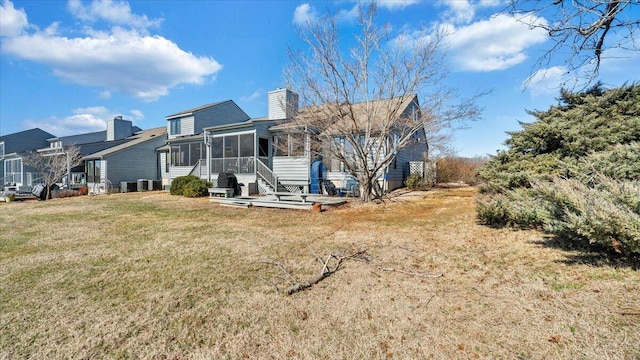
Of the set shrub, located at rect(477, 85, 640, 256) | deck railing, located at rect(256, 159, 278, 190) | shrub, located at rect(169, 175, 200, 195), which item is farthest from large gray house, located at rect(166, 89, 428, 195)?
shrub, located at rect(477, 85, 640, 256)

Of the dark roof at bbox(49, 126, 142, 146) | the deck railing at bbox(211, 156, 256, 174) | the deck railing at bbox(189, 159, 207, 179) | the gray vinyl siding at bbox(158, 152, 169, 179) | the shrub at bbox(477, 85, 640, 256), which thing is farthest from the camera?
the dark roof at bbox(49, 126, 142, 146)

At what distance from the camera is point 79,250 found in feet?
19.2

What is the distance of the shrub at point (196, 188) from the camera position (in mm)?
16141

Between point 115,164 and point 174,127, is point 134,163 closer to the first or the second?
point 115,164

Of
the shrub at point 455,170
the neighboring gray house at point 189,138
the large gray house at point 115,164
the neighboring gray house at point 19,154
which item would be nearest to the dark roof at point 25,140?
the neighboring gray house at point 19,154

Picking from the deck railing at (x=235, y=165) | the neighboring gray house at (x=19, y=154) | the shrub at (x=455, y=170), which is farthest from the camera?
Result: the neighboring gray house at (x=19, y=154)

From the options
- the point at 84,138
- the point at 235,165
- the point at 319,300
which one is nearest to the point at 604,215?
the point at 319,300

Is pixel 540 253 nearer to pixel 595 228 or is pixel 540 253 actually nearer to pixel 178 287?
pixel 595 228

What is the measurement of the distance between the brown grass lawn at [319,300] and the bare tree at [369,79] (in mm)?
5757

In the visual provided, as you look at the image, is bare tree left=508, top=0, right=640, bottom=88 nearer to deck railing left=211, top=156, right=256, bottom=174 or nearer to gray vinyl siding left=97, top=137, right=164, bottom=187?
deck railing left=211, top=156, right=256, bottom=174

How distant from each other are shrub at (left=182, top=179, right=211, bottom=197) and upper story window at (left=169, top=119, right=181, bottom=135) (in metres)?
9.13

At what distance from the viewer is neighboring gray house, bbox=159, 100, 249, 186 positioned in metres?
21.1

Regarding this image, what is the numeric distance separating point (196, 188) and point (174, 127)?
1055 centimetres

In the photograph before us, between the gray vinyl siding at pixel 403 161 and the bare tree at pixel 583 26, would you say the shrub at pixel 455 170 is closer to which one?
the gray vinyl siding at pixel 403 161
